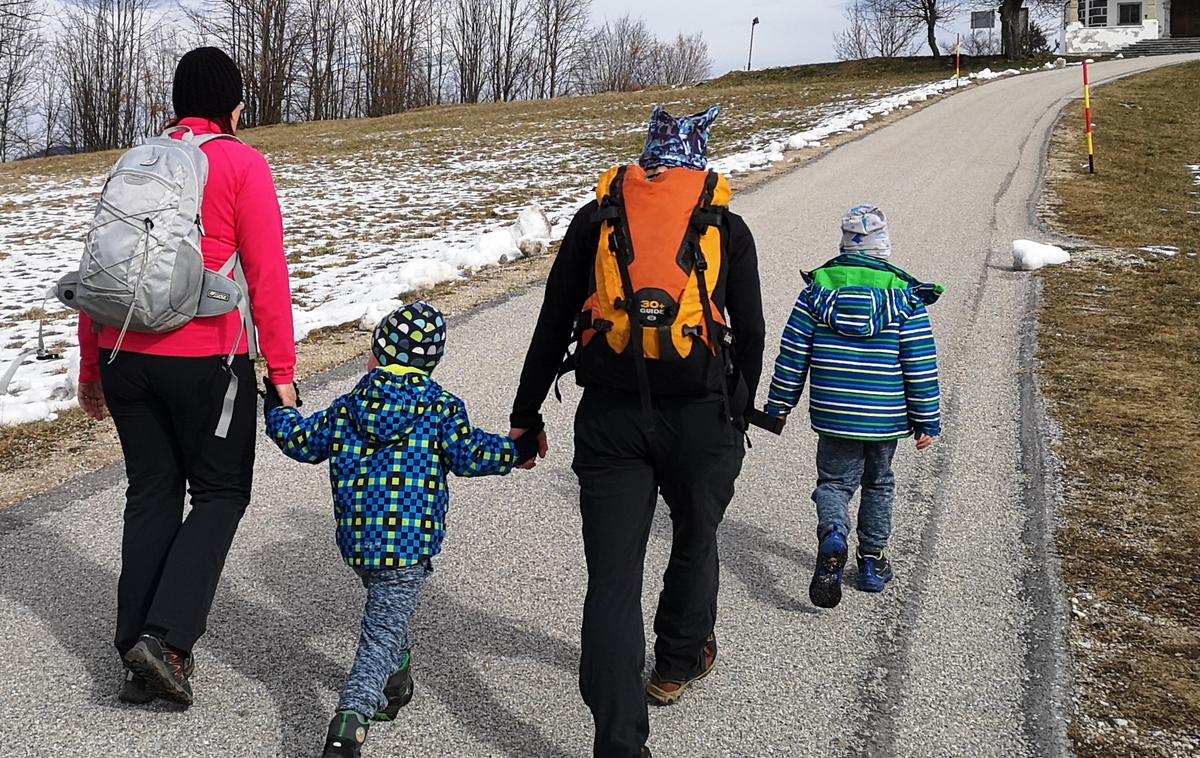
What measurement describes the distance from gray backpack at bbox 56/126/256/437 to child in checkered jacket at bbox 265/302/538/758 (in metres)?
0.46

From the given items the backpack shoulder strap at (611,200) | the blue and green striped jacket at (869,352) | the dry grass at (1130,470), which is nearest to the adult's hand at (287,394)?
the backpack shoulder strap at (611,200)

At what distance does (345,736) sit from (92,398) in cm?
154

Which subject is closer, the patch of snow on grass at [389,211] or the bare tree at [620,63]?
the patch of snow on grass at [389,211]

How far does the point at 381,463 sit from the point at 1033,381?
5.67 metres

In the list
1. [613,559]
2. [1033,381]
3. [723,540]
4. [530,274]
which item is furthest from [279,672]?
[530,274]

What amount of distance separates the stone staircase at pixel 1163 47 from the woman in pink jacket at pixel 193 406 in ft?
171

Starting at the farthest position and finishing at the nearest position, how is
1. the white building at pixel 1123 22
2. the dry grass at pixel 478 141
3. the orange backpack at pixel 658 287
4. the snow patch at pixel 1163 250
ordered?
the white building at pixel 1123 22, the snow patch at pixel 1163 250, the dry grass at pixel 478 141, the orange backpack at pixel 658 287

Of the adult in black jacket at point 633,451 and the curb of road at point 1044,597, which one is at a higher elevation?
the adult in black jacket at point 633,451

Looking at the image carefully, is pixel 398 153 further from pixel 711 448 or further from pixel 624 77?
pixel 624 77

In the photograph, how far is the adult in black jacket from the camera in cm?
290

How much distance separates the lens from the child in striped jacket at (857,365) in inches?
163

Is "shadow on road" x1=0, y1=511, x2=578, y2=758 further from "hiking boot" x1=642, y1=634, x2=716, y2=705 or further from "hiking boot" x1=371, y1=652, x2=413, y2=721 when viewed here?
"hiking boot" x1=642, y1=634, x2=716, y2=705

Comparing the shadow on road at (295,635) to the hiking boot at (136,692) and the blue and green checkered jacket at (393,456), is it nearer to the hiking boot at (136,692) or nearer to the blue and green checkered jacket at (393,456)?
the hiking boot at (136,692)

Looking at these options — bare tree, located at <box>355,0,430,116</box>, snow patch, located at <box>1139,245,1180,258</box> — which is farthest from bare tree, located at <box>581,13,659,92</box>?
snow patch, located at <box>1139,245,1180,258</box>
